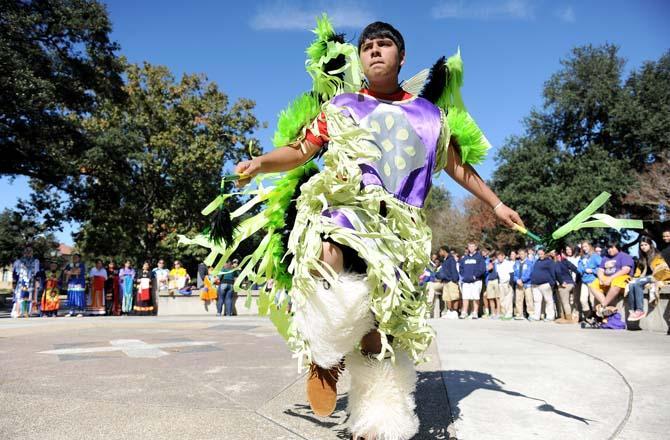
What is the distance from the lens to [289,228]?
2.94m

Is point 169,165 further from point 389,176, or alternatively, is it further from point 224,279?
point 389,176

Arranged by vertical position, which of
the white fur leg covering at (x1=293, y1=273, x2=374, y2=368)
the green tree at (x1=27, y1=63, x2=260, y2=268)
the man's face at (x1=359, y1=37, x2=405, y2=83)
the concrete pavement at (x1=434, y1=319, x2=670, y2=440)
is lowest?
the concrete pavement at (x1=434, y1=319, x2=670, y2=440)

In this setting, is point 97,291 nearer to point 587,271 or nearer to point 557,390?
point 587,271

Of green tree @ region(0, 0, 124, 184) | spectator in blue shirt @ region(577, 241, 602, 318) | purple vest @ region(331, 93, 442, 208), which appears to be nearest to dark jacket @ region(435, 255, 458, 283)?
spectator in blue shirt @ region(577, 241, 602, 318)

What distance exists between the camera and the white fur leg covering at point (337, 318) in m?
2.25

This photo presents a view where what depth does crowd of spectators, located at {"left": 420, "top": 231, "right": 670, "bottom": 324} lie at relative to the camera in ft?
30.1

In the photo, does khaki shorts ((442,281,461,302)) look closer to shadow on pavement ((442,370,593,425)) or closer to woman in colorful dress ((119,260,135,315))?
woman in colorful dress ((119,260,135,315))

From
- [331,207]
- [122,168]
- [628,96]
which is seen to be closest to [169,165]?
[122,168]

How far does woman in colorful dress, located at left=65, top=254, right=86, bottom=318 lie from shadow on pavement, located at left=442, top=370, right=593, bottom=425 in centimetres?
1230

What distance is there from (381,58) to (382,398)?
67.7 inches

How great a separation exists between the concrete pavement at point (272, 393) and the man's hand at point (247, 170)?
1.17 meters

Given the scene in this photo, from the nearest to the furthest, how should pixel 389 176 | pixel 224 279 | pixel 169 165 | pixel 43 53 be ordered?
pixel 389 176
pixel 224 279
pixel 43 53
pixel 169 165

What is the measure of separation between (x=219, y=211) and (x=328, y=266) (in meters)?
0.77

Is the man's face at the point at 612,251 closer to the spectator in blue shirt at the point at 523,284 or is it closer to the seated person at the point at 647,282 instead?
the seated person at the point at 647,282
